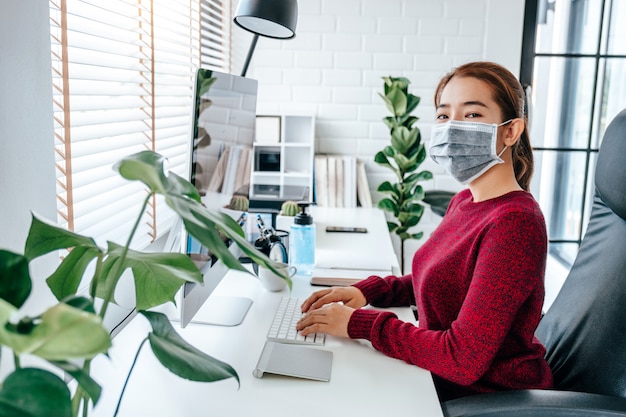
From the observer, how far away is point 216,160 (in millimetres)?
1262

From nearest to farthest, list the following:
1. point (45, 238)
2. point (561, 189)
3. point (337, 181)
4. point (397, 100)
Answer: point (45, 238), point (397, 100), point (337, 181), point (561, 189)

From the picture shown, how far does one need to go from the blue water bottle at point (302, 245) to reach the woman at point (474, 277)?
1.06 feet

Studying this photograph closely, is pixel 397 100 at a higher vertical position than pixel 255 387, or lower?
higher

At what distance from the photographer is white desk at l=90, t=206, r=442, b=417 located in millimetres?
951

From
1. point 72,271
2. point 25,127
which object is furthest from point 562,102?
point 72,271

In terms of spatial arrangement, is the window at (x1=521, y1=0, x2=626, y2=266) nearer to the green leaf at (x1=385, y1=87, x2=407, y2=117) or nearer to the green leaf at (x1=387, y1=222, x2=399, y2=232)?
the green leaf at (x1=385, y1=87, x2=407, y2=117)

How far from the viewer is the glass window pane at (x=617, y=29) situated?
2.99 m

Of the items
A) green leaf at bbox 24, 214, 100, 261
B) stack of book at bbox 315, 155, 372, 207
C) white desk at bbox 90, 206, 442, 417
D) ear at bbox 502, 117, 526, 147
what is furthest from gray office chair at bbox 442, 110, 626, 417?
stack of book at bbox 315, 155, 372, 207

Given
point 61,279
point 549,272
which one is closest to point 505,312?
point 61,279

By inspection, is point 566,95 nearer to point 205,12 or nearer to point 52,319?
point 205,12

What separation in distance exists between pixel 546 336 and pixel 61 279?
126 cm

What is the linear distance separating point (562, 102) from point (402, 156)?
1.11m

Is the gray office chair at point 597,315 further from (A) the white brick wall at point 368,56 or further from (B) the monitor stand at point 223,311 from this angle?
(A) the white brick wall at point 368,56

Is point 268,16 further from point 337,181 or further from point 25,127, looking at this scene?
point 337,181
